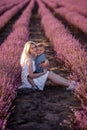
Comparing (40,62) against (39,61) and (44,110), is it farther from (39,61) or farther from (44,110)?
(44,110)

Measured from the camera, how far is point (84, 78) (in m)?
6.25

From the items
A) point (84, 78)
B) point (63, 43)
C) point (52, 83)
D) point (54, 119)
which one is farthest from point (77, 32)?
point (54, 119)

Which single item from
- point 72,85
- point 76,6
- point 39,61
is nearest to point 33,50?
point 39,61

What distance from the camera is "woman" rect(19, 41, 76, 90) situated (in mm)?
6758

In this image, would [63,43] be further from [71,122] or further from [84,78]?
[71,122]

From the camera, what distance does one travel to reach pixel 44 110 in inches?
227

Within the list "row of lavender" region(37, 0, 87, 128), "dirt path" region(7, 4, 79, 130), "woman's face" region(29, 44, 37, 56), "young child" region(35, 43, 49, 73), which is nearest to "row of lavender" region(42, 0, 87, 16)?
"row of lavender" region(37, 0, 87, 128)

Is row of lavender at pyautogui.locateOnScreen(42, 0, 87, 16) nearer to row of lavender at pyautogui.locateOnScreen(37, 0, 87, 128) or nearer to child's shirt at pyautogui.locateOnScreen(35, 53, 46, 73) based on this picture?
row of lavender at pyautogui.locateOnScreen(37, 0, 87, 128)

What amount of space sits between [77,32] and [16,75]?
30.1 ft

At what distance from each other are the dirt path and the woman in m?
0.13

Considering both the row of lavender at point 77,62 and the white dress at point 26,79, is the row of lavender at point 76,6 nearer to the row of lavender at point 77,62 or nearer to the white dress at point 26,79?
the row of lavender at point 77,62

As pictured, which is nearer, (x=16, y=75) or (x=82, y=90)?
(x=82, y=90)

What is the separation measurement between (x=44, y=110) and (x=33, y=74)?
1106 millimetres

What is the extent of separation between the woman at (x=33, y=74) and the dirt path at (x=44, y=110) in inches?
5.1
